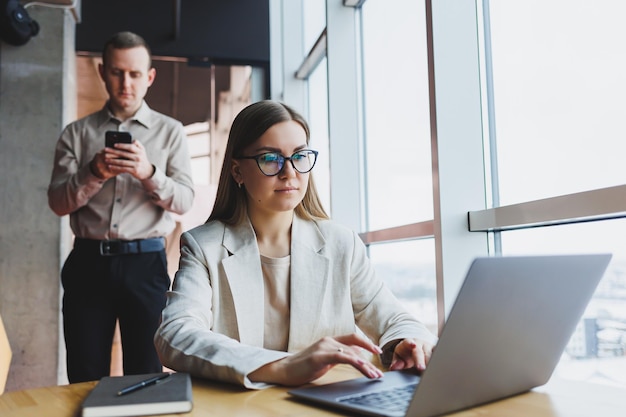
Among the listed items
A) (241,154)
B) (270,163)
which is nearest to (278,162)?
(270,163)

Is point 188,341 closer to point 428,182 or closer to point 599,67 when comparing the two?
point 599,67

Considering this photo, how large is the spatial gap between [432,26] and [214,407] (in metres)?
1.44

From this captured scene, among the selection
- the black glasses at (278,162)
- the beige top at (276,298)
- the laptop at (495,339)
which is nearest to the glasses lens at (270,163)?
the black glasses at (278,162)

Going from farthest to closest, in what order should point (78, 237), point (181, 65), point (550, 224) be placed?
point (181, 65) < point (78, 237) < point (550, 224)

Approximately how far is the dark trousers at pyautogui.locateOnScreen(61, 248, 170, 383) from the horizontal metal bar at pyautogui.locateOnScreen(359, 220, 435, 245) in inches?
40.0

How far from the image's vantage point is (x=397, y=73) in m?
2.71

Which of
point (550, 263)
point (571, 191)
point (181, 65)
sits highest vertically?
point (181, 65)

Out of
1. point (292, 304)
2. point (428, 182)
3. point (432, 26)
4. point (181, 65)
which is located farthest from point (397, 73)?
point (181, 65)

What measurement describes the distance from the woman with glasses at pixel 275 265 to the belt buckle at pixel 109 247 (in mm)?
1001

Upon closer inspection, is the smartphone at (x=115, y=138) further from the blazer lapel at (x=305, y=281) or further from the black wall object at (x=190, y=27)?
the black wall object at (x=190, y=27)

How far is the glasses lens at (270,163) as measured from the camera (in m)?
1.48

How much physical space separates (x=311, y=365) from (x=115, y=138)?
5.50ft

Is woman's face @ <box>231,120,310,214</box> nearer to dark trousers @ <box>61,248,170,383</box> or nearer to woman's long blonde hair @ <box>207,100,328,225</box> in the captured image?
woman's long blonde hair @ <box>207,100,328,225</box>

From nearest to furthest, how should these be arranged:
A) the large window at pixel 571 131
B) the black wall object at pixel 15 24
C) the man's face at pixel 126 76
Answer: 1. the large window at pixel 571 131
2. the man's face at pixel 126 76
3. the black wall object at pixel 15 24
